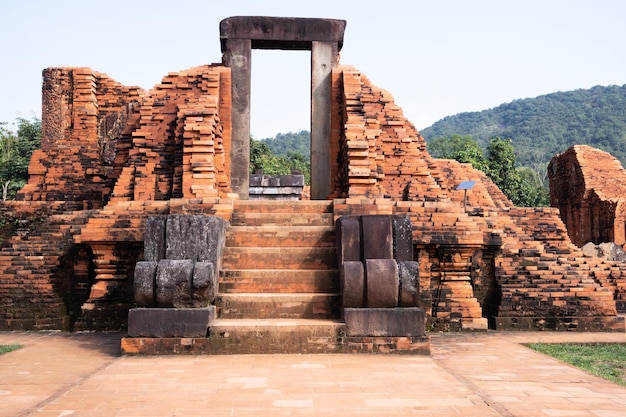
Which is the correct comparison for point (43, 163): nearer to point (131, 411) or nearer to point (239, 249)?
point (239, 249)

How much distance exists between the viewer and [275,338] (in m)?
5.14

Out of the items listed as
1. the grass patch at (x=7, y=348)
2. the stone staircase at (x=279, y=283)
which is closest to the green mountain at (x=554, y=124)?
the stone staircase at (x=279, y=283)

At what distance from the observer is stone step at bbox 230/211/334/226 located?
714 cm

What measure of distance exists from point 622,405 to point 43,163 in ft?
35.6

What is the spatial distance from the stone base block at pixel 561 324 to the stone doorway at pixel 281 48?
389cm

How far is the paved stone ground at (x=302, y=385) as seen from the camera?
3441mm

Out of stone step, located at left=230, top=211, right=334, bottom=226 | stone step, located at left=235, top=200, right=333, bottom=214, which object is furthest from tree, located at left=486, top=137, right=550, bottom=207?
stone step, located at left=230, top=211, right=334, bottom=226

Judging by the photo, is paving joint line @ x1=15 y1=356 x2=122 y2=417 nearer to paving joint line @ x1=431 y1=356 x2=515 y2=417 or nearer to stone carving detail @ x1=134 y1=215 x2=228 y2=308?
stone carving detail @ x1=134 y1=215 x2=228 y2=308

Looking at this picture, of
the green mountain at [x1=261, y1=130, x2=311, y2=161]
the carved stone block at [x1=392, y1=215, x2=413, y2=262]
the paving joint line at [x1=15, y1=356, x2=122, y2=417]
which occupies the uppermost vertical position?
the green mountain at [x1=261, y1=130, x2=311, y2=161]

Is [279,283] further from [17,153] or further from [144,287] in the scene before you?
[17,153]

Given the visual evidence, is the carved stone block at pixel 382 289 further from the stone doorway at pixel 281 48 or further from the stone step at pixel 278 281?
the stone doorway at pixel 281 48

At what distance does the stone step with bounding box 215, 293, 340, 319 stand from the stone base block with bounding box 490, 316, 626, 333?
8.45ft

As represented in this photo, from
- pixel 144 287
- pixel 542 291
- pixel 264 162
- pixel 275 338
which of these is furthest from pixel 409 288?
pixel 264 162

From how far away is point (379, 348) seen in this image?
5.16m
